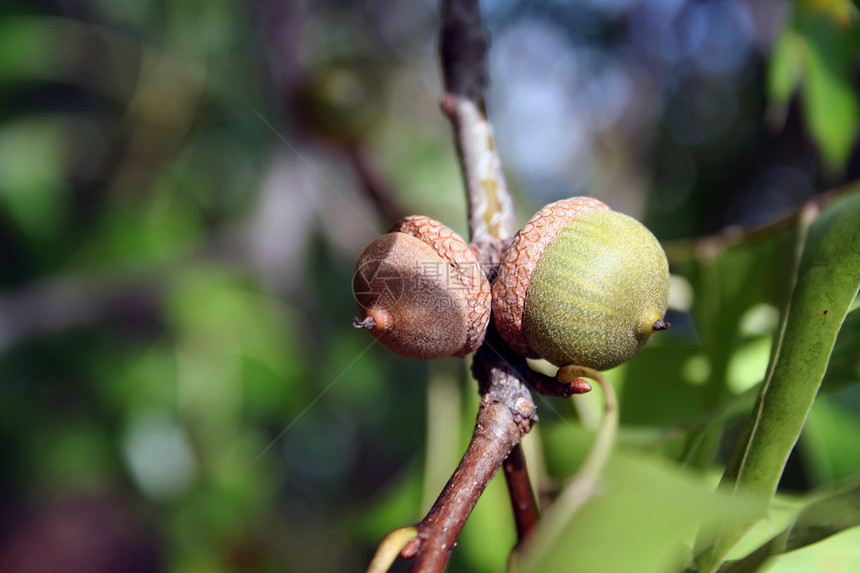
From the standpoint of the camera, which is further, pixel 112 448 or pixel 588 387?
pixel 112 448

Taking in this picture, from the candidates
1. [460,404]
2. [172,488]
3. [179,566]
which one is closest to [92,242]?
[172,488]

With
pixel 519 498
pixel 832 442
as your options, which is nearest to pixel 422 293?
pixel 519 498

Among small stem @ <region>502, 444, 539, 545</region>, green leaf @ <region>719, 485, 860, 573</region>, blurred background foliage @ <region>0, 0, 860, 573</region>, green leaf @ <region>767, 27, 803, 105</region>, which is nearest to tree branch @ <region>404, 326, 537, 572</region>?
small stem @ <region>502, 444, 539, 545</region>

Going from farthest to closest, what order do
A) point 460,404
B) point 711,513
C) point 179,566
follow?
point 179,566
point 460,404
point 711,513

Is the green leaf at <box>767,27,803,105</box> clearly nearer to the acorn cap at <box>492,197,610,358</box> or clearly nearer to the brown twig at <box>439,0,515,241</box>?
the brown twig at <box>439,0,515,241</box>

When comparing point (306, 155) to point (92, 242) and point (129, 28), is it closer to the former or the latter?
point (92, 242)

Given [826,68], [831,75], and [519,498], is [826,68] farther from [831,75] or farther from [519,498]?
[519,498]
